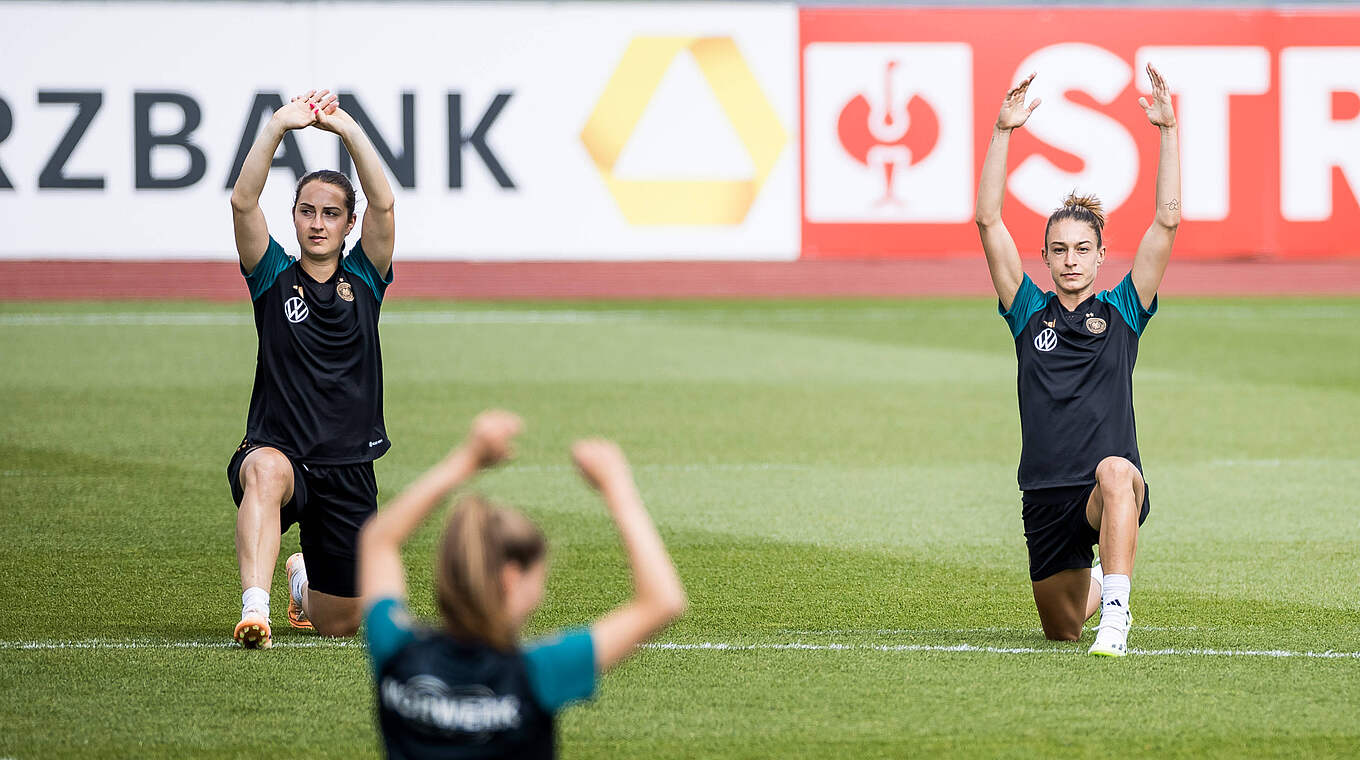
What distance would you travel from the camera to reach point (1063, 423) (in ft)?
20.4

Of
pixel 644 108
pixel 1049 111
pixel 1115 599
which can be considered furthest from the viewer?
pixel 1049 111

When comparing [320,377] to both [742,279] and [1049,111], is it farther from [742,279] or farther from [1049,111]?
[742,279]

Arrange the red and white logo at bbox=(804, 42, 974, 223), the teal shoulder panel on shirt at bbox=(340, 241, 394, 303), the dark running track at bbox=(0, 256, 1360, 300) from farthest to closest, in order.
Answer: the dark running track at bbox=(0, 256, 1360, 300) → the red and white logo at bbox=(804, 42, 974, 223) → the teal shoulder panel on shirt at bbox=(340, 241, 394, 303)

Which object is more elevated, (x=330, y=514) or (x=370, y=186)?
(x=370, y=186)

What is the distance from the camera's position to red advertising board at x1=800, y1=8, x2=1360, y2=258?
74.6 ft

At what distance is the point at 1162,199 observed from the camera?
6.17 m

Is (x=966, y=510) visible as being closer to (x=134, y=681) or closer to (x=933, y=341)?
(x=134, y=681)

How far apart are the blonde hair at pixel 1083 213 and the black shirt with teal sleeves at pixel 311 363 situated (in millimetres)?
2467

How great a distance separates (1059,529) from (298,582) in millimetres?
2806

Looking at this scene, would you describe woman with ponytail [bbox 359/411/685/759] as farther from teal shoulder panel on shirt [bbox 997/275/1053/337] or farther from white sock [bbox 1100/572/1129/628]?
teal shoulder panel on shirt [bbox 997/275/1053/337]

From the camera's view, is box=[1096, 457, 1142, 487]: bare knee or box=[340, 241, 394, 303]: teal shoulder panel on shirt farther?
box=[340, 241, 394, 303]: teal shoulder panel on shirt

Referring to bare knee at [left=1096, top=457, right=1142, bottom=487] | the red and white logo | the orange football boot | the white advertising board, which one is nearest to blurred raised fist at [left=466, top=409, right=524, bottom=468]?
bare knee at [left=1096, top=457, right=1142, bottom=487]

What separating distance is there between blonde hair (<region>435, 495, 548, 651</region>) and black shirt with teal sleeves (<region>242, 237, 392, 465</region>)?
11.7 feet

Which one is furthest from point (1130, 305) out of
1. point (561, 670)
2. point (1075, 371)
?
point (561, 670)
